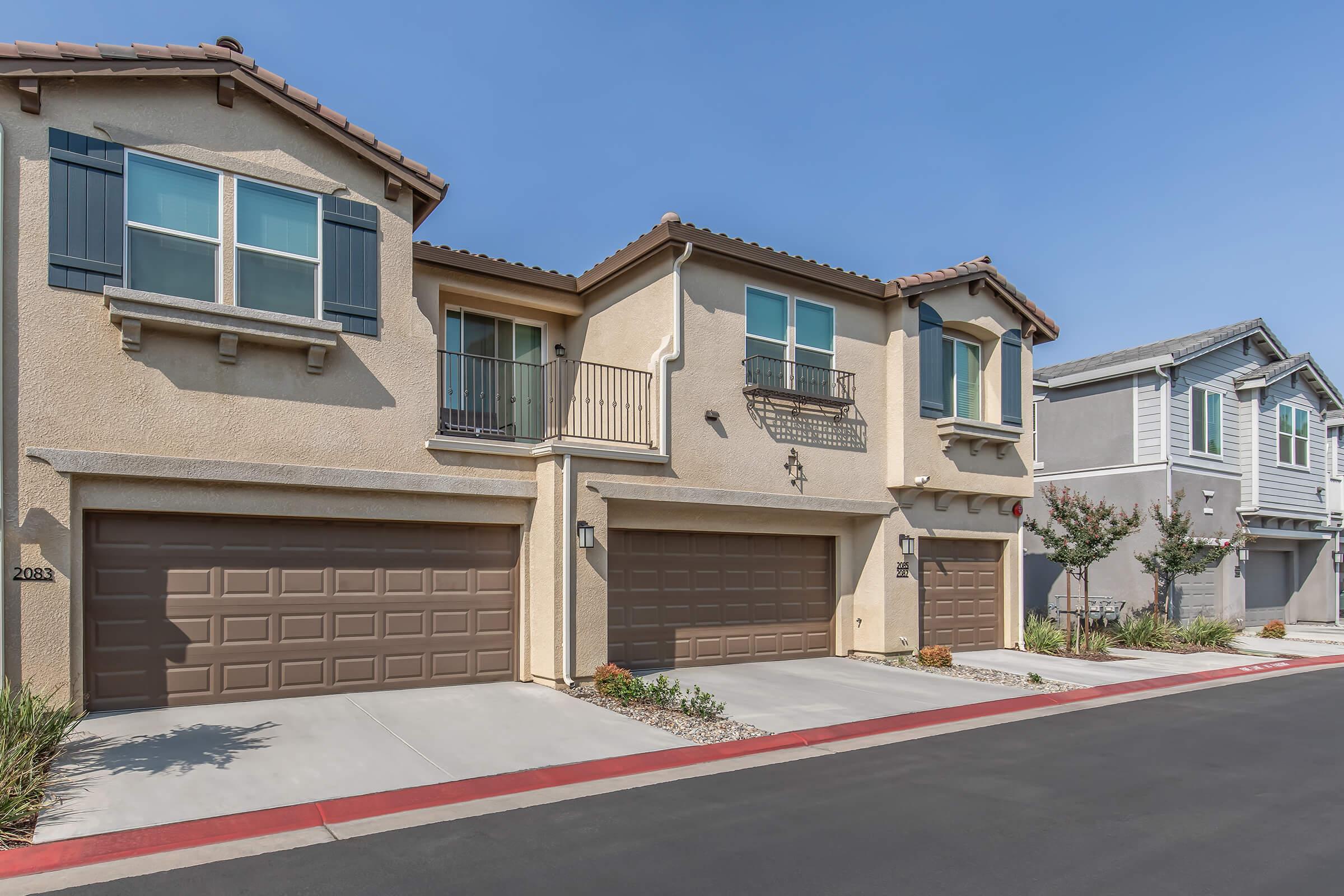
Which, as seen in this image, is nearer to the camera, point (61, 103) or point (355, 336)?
point (61, 103)

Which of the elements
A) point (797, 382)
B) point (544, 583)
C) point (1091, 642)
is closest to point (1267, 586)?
point (1091, 642)

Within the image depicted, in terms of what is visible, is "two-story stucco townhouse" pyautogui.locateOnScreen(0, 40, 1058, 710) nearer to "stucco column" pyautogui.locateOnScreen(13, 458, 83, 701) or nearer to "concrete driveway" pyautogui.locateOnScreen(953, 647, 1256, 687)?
"stucco column" pyautogui.locateOnScreen(13, 458, 83, 701)

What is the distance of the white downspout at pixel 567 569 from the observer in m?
11.5

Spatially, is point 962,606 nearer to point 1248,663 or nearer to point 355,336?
point 1248,663

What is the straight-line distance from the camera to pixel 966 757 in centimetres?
878

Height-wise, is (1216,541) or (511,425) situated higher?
(511,425)

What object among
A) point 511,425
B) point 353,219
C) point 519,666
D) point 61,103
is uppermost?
point 61,103

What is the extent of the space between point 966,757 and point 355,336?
27.8 feet

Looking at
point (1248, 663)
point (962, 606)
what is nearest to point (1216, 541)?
point (1248, 663)

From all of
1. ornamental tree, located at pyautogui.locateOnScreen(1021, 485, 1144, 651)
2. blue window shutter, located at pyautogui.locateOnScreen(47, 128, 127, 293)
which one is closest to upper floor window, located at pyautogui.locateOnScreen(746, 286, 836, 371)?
ornamental tree, located at pyautogui.locateOnScreen(1021, 485, 1144, 651)

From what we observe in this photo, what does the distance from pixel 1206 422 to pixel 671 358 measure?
16894 millimetres

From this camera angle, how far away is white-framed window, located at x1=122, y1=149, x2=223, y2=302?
31.5 feet

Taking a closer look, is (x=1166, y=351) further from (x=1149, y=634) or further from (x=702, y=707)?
(x=702, y=707)

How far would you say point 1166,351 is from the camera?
22.0m
